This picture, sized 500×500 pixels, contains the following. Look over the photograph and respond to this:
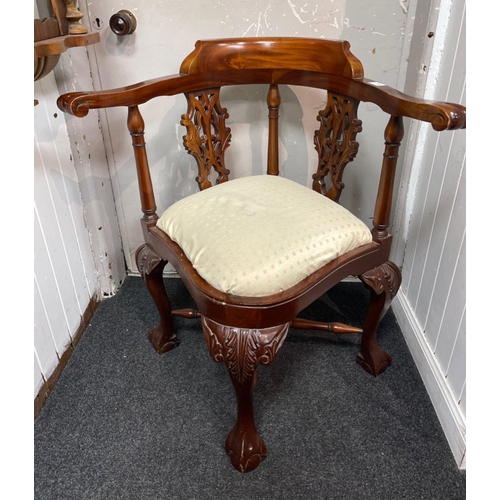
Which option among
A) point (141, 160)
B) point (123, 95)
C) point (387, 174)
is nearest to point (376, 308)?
point (387, 174)

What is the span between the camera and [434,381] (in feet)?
4.09

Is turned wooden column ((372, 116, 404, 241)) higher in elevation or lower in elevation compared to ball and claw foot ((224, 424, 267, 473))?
higher

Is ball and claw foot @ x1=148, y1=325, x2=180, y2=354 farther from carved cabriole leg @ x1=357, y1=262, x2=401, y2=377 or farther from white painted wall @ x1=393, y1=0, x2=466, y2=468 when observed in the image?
white painted wall @ x1=393, y1=0, x2=466, y2=468

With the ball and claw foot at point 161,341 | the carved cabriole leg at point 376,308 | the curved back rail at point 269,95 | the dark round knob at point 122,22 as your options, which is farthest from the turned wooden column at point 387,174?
the dark round knob at point 122,22

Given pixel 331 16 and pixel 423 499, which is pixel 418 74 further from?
pixel 423 499

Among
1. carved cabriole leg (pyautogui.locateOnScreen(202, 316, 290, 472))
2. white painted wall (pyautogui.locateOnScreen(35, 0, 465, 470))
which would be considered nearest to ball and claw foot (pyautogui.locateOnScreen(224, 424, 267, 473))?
carved cabriole leg (pyautogui.locateOnScreen(202, 316, 290, 472))

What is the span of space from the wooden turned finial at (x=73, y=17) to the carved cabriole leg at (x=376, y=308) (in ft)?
3.25

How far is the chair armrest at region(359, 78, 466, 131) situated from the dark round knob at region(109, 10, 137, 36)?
727mm

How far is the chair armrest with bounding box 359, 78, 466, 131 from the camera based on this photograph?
812 millimetres

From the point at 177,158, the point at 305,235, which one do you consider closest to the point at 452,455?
the point at 305,235

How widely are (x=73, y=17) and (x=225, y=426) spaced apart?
45.5 inches

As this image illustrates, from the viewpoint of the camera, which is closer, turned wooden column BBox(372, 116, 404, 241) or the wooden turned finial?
turned wooden column BBox(372, 116, 404, 241)

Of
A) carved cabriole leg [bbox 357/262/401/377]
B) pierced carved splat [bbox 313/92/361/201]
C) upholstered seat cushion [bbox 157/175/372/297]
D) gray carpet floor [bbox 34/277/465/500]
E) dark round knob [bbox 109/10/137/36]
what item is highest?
dark round knob [bbox 109/10/137/36]

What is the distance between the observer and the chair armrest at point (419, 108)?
0.81 meters
